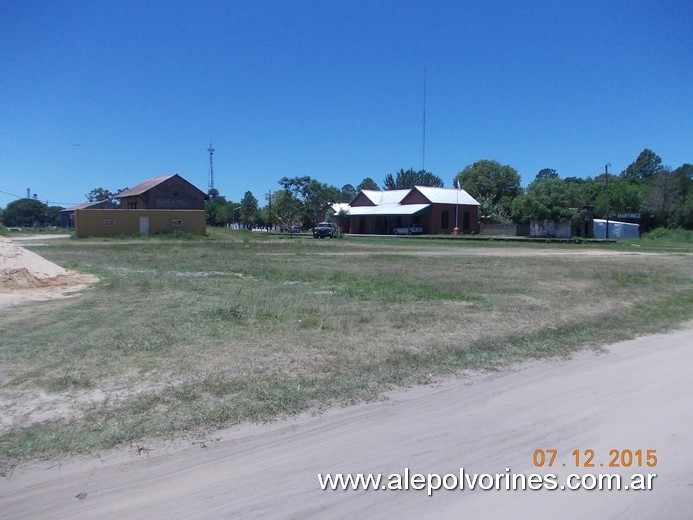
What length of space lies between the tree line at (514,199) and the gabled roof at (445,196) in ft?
9.39

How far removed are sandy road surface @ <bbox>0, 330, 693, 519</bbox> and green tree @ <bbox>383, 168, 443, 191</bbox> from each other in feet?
377

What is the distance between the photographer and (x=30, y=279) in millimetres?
16062

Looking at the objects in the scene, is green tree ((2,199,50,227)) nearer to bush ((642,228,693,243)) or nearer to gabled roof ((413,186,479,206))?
gabled roof ((413,186,479,206))

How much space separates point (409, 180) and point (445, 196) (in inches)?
1739

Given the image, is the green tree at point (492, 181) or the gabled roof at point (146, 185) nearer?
the gabled roof at point (146, 185)

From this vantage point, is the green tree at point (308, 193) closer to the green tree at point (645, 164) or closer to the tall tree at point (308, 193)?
the tall tree at point (308, 193)

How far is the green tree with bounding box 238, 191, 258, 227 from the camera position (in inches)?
4198

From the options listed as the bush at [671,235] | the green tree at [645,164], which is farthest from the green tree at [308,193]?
the green tree at [645,164]

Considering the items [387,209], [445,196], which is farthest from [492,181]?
[387,209]

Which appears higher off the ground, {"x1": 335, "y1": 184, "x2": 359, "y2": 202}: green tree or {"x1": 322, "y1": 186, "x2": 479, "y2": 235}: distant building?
{"x1": 335, "y1": 184, "x2": 359, "y2": 202}: green tree

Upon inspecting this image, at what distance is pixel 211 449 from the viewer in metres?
4.77

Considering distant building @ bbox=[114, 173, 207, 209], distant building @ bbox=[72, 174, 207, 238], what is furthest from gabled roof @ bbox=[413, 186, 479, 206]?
distant building @ bbox=[72, 174, 207, 238]

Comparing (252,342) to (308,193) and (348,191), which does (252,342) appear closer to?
(308,193)

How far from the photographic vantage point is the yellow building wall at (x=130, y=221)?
4956 centimetres
